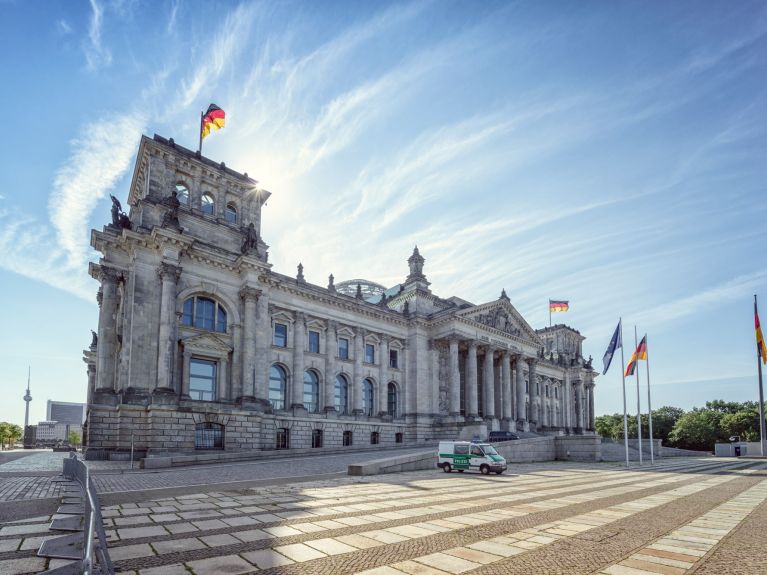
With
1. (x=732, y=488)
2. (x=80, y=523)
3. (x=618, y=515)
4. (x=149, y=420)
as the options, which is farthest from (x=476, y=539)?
(x=149, y=420)

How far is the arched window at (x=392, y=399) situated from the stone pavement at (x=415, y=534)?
131 feet

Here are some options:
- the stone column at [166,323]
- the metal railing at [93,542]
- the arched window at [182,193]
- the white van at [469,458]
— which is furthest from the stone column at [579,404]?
the metal railing at [93,542]

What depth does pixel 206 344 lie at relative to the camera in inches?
1542

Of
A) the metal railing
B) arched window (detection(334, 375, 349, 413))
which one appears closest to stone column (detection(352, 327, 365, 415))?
arched window (detection(334, 375, 349, 413))

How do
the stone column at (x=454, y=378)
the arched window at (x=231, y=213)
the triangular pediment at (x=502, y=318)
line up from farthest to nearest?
the triangular pediment at (x=502, y=318) → the stone column at (x=454, y=378) → the arched window at (x=231, y=213)

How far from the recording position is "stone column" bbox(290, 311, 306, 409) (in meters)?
46.6

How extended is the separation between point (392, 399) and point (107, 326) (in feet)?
98.5

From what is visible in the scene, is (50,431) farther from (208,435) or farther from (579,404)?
(208,435)

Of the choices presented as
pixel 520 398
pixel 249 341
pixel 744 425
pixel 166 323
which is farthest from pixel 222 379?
pixel 744 425

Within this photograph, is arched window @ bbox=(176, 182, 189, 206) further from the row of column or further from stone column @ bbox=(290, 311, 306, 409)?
the row of column

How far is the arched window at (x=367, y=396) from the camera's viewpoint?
54.1m

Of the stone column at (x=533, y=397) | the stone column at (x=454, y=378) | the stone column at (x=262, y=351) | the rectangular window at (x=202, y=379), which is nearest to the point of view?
the rectangular window at (x=202, y=379)

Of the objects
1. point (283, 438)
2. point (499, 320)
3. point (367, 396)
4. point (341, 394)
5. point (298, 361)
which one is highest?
point (499, 320)

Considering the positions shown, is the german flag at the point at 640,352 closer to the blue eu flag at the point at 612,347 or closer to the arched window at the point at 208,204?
the blue eu flag at the point at 612,347
